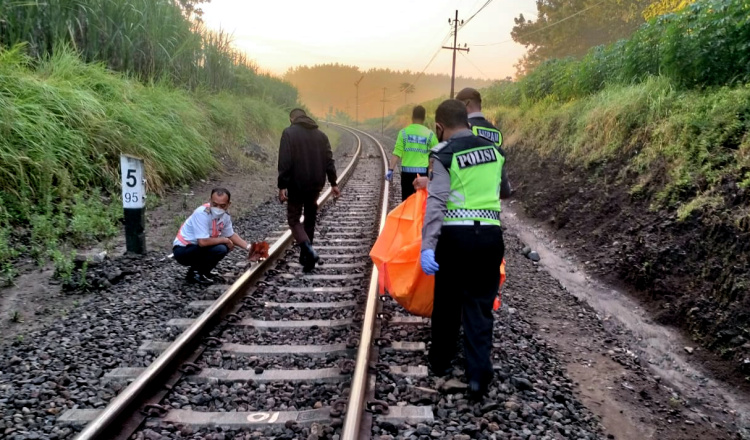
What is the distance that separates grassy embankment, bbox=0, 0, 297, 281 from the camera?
592 centimetres

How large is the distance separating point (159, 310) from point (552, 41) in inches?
1424

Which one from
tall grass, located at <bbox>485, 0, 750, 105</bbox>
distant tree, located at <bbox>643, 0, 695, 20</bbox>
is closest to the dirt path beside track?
tall grass, located at <bbox>485, 0, 750, 105</bbox>

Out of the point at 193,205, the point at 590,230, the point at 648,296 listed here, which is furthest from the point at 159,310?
the point at 590,230

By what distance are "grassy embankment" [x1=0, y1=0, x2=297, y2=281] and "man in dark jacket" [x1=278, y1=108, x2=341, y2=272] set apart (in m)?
2.30

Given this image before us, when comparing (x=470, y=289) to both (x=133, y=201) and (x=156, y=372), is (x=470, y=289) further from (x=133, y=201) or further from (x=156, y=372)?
(x=133, y=201)

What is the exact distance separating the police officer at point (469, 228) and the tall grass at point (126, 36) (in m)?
7.47

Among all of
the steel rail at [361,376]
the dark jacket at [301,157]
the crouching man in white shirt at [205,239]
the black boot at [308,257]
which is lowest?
the steel rail at [361,376]

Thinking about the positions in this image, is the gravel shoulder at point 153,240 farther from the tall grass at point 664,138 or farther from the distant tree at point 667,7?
the distant tree at point 667,7

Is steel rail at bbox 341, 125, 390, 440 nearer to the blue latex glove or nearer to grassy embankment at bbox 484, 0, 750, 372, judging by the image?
the blue latex glove

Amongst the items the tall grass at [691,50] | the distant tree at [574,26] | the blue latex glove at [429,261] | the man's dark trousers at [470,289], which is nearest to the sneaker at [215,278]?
the man's dark trousers at [470,289]

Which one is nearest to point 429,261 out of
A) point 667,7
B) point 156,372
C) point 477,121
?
point 156,372

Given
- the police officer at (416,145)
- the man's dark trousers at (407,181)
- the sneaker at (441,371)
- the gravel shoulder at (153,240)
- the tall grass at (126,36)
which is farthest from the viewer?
the tall grass at (126,36)

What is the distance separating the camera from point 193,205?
8.38m

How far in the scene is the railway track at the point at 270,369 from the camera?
2.80m
